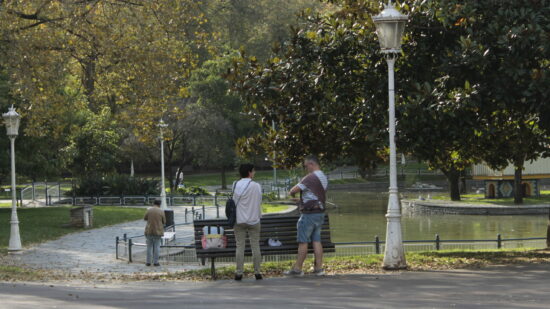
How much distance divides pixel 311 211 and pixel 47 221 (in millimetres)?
21058

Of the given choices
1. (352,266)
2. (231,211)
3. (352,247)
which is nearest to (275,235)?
(231,211)

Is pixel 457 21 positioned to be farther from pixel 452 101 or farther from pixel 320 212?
pixel 320 212

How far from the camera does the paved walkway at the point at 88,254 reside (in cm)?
1812

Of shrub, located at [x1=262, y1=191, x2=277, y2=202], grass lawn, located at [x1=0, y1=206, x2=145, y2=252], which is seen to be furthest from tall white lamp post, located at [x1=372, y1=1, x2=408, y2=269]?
shrub, located at [x1=262, y1=191, x2=277, y2=202]

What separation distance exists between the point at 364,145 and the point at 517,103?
11.4 feet

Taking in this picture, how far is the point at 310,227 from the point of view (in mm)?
11953

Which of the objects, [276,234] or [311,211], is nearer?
[311,211]

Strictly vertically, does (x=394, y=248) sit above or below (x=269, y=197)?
above

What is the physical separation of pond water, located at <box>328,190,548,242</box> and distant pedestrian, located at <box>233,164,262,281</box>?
57.1 ft

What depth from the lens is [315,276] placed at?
11875 mm

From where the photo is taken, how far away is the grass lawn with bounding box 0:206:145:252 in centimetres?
2516

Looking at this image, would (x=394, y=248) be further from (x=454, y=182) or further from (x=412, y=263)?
(x=454, y=182)

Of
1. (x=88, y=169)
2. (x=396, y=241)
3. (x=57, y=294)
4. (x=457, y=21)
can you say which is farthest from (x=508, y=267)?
(x=88, y=169)

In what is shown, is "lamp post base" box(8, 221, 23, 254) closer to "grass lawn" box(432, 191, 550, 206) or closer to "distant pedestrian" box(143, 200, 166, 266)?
"distant pedestrian" box(143, 200, 166, 266)
